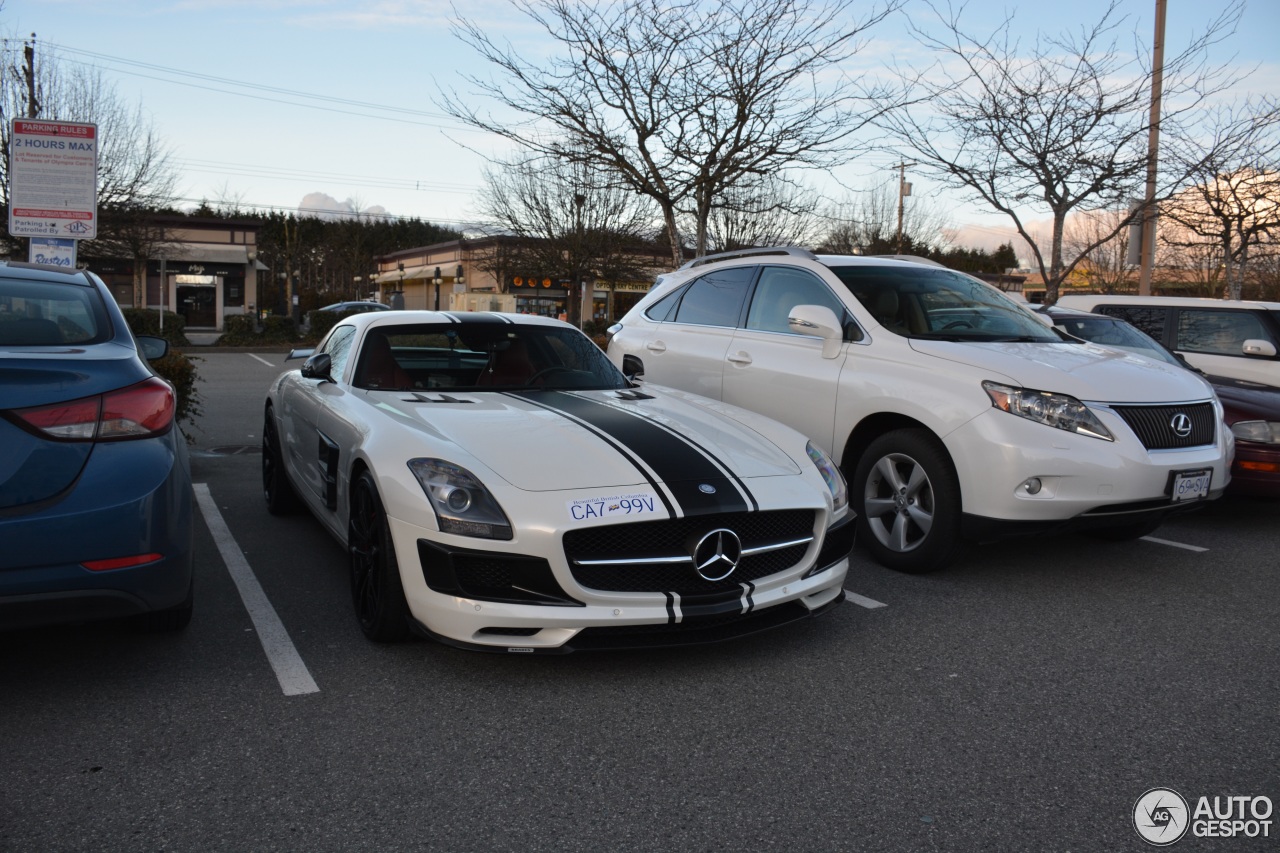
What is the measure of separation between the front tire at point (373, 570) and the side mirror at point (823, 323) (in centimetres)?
268

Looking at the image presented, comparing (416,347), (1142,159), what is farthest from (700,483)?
(1142,159)

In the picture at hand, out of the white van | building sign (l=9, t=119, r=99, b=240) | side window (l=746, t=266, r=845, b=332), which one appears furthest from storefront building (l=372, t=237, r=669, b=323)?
side window (l=746, t=266, r=845, b=332)

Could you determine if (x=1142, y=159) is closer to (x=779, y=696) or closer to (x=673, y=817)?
(x=779, y=696)

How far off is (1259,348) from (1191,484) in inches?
166

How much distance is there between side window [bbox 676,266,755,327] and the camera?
645cm

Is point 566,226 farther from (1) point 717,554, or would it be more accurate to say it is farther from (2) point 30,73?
(1) point 717,554

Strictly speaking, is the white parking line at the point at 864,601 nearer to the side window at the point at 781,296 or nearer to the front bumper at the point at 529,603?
the front bumper at the point at 529,603

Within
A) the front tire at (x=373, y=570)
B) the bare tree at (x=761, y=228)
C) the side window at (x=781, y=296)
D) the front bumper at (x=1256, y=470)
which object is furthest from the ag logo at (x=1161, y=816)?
the bare tree at (x=761, y=228)

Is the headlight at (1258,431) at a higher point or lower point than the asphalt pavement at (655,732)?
higher

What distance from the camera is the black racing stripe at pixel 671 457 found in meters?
3.55

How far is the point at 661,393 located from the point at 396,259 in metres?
64.9

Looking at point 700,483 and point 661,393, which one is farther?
point 661,393

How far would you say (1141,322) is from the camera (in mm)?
9297

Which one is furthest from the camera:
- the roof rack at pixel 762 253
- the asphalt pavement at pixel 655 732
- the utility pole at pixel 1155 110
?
the utility pole at pixel 1155 110
